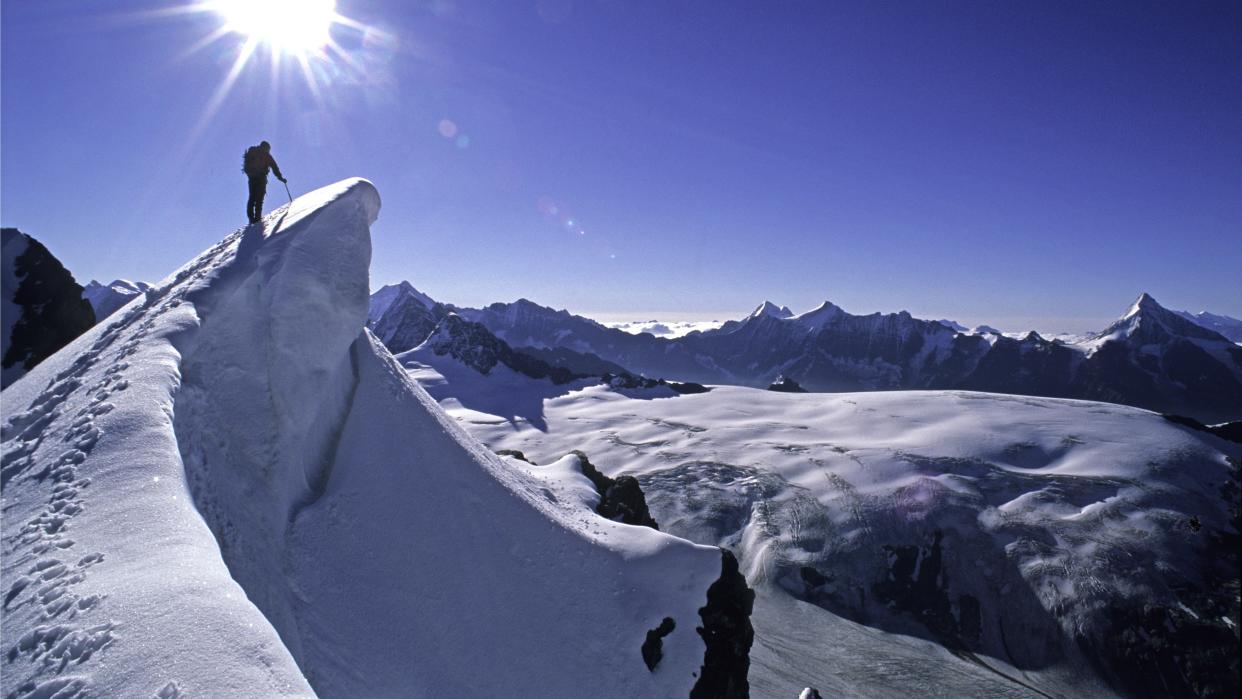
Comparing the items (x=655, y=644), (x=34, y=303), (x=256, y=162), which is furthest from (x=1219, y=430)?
(x=34, y=303)

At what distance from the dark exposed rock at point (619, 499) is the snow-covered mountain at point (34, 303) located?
92.0 feet

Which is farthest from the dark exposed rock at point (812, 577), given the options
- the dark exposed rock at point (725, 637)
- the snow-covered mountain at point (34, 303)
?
the snow-covered mountain at point (34, 303)

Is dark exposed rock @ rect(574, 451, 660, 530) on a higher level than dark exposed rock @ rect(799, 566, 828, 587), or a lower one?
higher

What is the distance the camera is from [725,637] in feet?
58.3

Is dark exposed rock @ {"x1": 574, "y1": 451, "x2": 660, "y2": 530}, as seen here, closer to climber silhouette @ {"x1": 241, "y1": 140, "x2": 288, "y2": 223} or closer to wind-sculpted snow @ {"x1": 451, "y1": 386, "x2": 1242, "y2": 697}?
climber silhouette @ {"x1": 241, "y1": 140, "x2": 288, "y2": 223}

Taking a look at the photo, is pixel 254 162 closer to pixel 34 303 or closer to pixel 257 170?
pixel 257 170

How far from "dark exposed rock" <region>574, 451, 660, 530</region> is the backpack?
18.6 meters

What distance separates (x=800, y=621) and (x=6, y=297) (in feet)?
218

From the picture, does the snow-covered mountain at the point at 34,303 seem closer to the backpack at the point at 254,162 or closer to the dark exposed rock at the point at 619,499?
the backpack at the point at 254,162

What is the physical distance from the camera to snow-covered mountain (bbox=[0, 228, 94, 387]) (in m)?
26.4

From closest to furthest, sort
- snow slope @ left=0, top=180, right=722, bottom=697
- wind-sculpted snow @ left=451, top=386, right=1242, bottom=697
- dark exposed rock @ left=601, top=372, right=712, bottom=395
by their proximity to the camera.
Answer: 1. snow slope @ left=0, top=180, right=722, bottom=697
2. wind-sculpted snow @ left=451, top=386, right=1242, bottom=697
3. dark exposed rock @ left=601, top=372, right=712, bottom=395

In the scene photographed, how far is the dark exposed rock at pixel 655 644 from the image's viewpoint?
50.8 feet

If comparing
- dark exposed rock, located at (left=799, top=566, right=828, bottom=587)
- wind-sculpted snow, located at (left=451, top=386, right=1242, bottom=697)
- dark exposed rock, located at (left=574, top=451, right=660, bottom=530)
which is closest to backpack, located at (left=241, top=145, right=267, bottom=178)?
dark exposed rock, located at (left=574, top=451, right=660, bottom=530)

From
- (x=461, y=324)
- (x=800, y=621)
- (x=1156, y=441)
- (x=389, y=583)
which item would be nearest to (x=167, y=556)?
(x=389, y=583)
